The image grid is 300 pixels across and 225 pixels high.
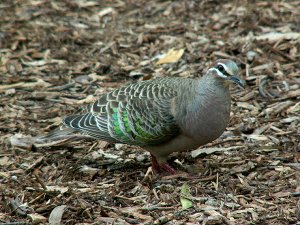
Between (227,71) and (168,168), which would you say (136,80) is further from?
(227,71)

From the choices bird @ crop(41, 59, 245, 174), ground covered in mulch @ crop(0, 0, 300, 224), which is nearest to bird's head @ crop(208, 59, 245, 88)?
bird @ crop(41, 59, 245, 174)

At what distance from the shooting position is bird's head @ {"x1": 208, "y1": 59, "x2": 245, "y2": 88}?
240 inches

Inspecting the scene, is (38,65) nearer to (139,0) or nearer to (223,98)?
(139,0)

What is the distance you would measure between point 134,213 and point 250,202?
3.40 ft

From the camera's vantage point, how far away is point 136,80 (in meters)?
8.81

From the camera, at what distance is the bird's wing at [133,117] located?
648cm

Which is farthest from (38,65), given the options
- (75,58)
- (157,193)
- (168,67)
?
(157,193)

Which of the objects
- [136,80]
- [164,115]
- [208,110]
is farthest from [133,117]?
[136,80]

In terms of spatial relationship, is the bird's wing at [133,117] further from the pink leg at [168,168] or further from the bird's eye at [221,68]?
the bird's eye at [221,68]

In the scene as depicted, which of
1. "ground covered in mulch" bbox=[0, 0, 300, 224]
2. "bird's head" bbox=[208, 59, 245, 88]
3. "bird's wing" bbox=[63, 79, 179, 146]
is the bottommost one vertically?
"ground covered in mulch" bbox=[0, 0, 300, 224]

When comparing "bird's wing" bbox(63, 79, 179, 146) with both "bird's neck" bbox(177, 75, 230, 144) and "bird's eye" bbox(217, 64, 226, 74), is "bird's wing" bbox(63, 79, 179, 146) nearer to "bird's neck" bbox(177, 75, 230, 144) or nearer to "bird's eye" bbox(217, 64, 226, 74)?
"bird's neck" bbox(177, 75, 230, 144)

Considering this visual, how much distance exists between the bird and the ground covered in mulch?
0.33 metres

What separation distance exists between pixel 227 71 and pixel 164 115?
77 cm

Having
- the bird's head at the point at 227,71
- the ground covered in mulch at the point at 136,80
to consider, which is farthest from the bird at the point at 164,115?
the ground covered in mulch at the point at 136,80
